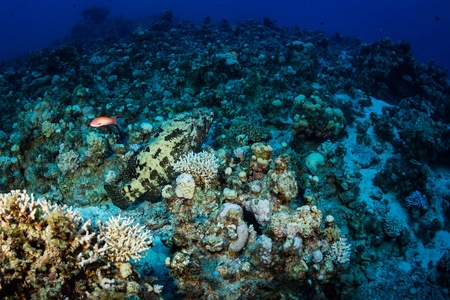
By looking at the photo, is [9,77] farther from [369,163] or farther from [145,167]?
[369,163]

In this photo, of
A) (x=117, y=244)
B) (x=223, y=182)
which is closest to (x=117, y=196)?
(x=223, y=182)

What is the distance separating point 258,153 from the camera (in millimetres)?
4750

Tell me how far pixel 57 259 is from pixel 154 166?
9.31 ft

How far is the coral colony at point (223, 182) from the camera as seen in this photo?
268 centimetres

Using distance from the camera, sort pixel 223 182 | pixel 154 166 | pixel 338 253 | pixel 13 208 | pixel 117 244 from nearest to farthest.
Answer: pixel 13 208
pixel 117 244
pixel 338 253
pixel 223 182
pixel 154 166

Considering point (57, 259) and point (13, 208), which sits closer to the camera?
point (57, 259)

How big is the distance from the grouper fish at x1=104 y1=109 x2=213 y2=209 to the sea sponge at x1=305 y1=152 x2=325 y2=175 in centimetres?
330

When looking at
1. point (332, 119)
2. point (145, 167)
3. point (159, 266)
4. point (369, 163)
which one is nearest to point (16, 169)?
point (145, 167)

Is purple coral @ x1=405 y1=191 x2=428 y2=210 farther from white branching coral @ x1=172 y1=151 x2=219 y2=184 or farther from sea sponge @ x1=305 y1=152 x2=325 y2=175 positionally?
white branching coral @ x1=172 y1=151 x2=219 y2=184

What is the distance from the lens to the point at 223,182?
185 inches

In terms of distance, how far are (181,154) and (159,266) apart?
238 centimetres

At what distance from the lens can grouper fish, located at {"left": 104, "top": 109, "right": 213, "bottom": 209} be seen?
5.12 m

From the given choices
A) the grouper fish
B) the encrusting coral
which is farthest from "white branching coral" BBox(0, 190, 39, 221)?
the grouper fish

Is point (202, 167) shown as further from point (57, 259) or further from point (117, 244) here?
point (57, 259)
